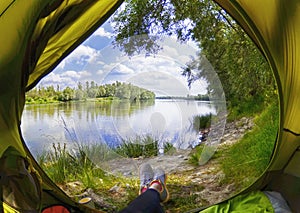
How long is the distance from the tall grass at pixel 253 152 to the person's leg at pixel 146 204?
1.13 ft

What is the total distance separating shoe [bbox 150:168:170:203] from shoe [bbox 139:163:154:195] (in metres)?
0.02

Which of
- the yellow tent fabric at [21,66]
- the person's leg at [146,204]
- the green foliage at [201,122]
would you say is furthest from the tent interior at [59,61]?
the green foliage at [201,122]

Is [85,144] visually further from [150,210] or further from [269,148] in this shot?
[269,148]

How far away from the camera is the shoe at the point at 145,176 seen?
1984 mm

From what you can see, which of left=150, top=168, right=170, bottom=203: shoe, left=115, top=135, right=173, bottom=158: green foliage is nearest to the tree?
left=115, top=135, right=173, bottom=158: green foliage

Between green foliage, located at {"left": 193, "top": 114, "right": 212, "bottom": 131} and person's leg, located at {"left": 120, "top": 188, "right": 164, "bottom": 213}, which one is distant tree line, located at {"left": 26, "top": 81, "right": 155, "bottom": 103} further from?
person's leg, located at {"left": 120, "top": 188, "right": 164, "bottom": 213}

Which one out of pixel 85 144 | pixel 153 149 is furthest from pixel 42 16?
pixel 153 149

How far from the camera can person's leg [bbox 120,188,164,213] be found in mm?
1705

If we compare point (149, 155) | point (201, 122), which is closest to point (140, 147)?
point (149, 155)

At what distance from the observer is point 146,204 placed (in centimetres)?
175

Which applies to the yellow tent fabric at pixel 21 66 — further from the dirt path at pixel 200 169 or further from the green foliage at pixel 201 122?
the green foliage at pixel 201 122

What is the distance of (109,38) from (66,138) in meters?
0.48

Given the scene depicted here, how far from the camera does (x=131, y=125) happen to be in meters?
2.10

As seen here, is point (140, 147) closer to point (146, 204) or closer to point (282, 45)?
point (146, 204)
